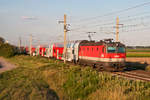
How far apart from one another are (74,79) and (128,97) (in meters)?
5.36

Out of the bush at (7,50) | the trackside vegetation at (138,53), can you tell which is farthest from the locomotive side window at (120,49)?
the trackside vegetation at (138,53)

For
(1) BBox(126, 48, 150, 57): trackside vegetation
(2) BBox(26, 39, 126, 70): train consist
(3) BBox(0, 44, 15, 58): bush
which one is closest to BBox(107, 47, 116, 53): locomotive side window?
(2) BBox(26, 39, 126, 70): train consist

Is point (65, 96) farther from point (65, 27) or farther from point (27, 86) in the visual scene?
point (65, 27)

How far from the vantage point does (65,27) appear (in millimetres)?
30500

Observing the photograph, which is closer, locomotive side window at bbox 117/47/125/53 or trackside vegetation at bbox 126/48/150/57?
locomotive side window at bbox 117/47/125/53

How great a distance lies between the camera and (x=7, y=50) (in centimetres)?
5459

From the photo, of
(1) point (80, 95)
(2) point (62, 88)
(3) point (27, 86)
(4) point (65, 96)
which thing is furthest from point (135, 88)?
(3) point (27, 86)

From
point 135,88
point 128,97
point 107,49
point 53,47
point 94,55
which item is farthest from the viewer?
point 53,47

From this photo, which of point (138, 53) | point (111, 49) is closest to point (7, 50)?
point (111, 49)

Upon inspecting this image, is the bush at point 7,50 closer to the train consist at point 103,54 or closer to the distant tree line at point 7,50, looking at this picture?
the distant tree line at point 7,50

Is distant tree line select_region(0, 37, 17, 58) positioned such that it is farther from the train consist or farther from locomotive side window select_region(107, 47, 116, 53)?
locomotive side window select_region(107, 47, 116, 53)

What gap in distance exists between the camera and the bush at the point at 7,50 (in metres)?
54.0

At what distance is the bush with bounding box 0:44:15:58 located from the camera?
54.0 metres

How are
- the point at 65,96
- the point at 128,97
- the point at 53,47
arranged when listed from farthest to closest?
the point at 53,47
the point at 65,96
the point at 128,97
